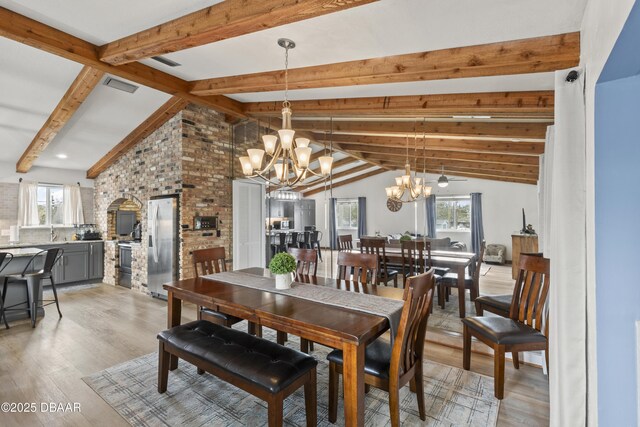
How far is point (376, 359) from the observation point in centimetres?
200

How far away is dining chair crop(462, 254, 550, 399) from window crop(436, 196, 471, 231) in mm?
813

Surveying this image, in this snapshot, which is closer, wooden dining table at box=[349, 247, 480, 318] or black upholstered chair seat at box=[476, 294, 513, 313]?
black upholstered chair seat at box=[476, 294, 513, 313]

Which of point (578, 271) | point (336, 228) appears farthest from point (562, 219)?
point (336, 228)

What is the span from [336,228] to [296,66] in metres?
→ 2.17

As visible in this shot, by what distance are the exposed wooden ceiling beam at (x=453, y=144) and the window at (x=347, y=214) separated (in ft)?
2.91

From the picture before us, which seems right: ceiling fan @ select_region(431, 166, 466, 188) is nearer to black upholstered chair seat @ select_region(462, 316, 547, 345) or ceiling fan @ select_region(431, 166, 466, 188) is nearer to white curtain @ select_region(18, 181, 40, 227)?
black upholstered chair seat @ select_region(462, 316, 547, 345)

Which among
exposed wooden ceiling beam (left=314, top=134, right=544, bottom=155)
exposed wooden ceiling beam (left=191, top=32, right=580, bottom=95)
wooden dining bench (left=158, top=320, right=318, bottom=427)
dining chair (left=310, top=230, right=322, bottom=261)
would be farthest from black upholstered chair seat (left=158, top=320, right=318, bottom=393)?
exposed wooden ceiling beam (left=314, top=134, right=544, bottom=155)

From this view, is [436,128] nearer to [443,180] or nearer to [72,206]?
[443,180]

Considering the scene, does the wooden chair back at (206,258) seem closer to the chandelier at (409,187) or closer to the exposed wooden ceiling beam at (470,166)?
the chandelier at (409,187)

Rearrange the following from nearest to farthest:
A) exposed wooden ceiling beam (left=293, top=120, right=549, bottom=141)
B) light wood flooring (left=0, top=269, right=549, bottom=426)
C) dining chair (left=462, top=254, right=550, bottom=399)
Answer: light wood flooring (left=0, top=269, right=549, bottom=426)
dining chair (left=462, top=254, right=550, bottom=399)
exposed wooden ceiling beam (left=293, top=120, right=549, bottom=141)

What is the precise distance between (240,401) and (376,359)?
3.97 feet

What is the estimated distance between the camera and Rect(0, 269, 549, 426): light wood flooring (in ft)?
7.23

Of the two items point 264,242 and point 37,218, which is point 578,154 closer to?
point 264,242

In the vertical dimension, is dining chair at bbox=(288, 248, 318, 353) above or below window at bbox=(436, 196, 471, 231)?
below
